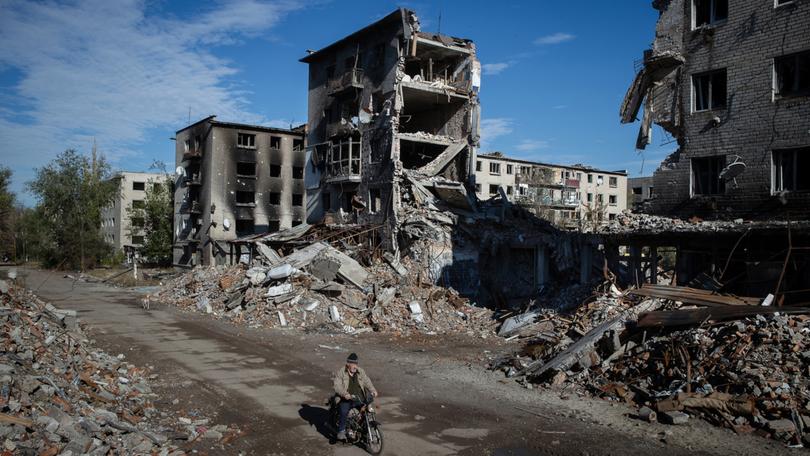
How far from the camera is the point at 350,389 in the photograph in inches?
337

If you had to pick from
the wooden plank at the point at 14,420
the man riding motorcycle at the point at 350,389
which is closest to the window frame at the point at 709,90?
the man riding motorcycle at the point at 350,389

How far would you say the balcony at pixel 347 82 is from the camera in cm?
3152

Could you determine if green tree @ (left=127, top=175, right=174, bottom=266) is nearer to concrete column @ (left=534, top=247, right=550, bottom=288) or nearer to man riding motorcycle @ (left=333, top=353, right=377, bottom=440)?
concrete column @ (left=534, top=247, right=550, bottom=288)

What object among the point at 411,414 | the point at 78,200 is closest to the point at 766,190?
the point at 411,414

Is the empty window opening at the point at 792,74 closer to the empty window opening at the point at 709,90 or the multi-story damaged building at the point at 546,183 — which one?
the empty window opening at the point at 709,90

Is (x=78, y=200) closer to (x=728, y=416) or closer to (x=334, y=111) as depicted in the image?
(x=334, y=111)

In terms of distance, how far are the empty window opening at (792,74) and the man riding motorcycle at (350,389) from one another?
50.3 ft

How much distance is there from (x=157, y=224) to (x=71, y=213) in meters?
10.7

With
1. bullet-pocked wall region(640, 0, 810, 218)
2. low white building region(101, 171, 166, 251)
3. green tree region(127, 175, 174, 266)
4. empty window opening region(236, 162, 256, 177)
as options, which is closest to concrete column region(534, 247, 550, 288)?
bullet-pocked wall region(640, 0, 810, 218)

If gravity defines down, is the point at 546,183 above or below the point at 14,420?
above

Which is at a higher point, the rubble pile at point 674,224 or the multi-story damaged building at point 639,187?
the multi-story damaged building at point 639,187

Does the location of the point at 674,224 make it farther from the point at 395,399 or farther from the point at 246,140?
the point at 246,140

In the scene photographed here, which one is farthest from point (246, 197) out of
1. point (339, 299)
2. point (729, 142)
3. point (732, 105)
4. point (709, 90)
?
point (732, 105)

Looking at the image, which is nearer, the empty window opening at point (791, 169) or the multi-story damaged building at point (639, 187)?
the empty window opening at point (791, 169)
